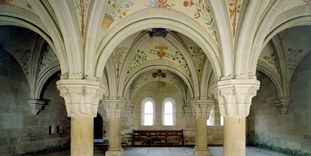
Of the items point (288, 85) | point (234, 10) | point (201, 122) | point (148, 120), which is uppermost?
point (234, 10)

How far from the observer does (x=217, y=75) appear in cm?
570

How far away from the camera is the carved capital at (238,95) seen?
5.15 meters

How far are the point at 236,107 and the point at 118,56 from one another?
15.9ft

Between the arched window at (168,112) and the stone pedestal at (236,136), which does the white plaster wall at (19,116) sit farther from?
the arched window at (168,112)

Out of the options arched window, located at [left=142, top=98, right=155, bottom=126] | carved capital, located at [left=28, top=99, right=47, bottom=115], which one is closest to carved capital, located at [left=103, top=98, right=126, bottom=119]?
carved capital, located at [left=28, top=99, right=47, bottom=115]

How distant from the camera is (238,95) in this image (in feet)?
16.9

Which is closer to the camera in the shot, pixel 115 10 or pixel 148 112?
pixel 115 10

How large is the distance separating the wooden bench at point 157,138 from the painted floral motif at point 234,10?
33.2 feet

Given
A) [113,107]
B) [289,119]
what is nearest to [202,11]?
[113,107]

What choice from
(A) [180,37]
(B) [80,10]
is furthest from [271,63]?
(B) [80,10]

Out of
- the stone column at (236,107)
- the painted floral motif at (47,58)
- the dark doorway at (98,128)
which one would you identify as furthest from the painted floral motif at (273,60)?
the dark doorway at (98,128)

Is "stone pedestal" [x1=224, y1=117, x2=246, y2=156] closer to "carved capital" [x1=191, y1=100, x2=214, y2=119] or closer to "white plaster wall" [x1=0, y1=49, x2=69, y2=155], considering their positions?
"carved capital" [x1=191, y1=100, x2=214, y2=119]

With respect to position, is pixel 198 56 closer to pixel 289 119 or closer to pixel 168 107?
pixel 289 119

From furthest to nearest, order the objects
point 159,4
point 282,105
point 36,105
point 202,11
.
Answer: point 282,105 < point 36,105 < point 159,4 < point 202,11
